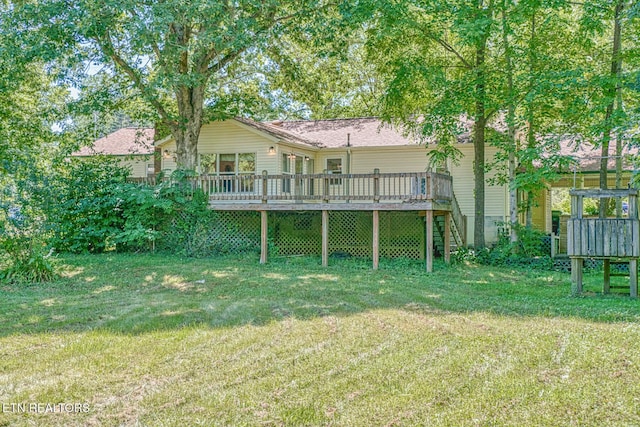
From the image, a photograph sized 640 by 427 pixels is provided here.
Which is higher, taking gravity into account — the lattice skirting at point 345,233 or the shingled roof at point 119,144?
the shingled roof at point 119,144

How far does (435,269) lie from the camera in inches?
510

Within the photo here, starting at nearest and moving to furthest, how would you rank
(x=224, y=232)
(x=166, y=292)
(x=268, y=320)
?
(x=268, y=320) < (x=166, y=292) < (x=224, y=232)

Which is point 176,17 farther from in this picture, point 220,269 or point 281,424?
point 281,424

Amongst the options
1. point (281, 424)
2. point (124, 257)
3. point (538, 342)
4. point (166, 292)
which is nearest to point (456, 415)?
point (281, 424)

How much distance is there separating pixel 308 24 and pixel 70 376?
13280mm

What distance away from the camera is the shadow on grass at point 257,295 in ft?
22.7

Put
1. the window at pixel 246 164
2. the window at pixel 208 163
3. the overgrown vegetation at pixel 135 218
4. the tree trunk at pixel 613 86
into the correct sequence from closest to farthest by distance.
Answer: the tree trunk at pixel 613 86
the overgrown vegetation at pixel 135 218
the window at pixel 246 164
the window at pixel 208 163

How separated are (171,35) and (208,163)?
455cm

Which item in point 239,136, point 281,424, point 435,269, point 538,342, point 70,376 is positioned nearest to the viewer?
point 281,424

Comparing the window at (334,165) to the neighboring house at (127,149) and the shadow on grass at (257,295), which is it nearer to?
the shadow on grass at (257,295)

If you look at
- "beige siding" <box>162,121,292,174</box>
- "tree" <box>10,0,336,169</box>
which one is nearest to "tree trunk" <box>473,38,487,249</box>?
"tree" <box>10,0,336,169</box>

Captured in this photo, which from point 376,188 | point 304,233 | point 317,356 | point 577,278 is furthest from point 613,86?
point 317,356

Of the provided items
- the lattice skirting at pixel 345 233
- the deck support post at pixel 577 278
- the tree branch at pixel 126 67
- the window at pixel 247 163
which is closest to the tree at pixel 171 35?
the tree branch at pixel 126 67

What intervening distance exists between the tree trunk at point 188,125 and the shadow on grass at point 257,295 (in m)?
4.30
